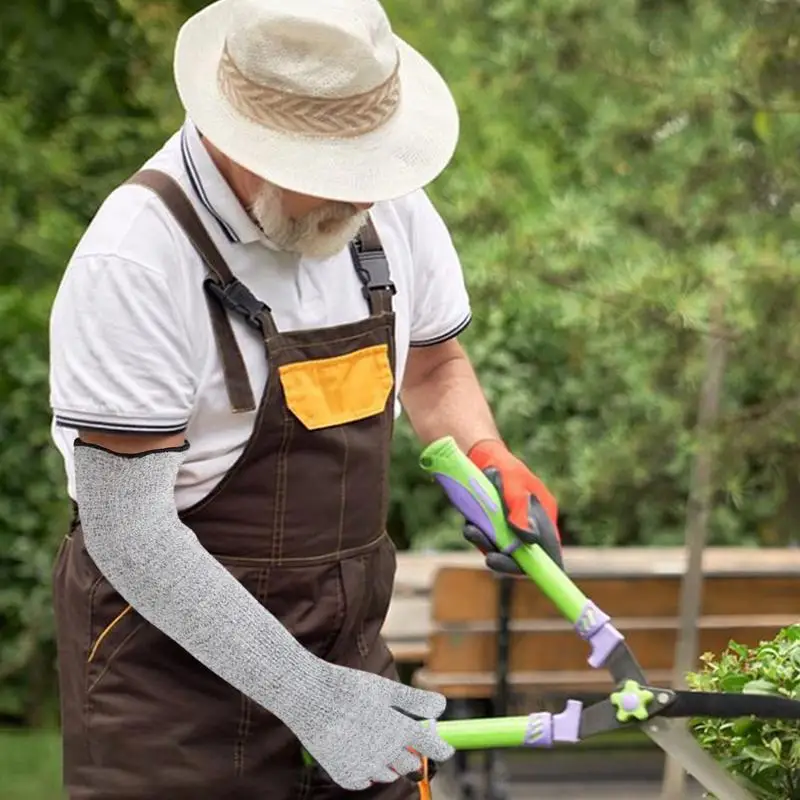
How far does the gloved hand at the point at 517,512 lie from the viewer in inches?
88.1

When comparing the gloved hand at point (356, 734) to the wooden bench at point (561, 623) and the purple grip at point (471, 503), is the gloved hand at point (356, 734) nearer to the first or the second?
the purple grip at point (471, 503)

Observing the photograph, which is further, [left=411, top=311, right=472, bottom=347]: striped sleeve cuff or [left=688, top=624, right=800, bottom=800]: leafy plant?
[left=411, top=311, right=472, bottom=347]: striped sleeve cuff

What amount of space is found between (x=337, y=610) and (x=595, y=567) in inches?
84.1

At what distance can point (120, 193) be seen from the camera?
2.05 meters

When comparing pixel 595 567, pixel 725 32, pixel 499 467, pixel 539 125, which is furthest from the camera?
pixel 539 125

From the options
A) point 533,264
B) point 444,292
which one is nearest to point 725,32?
point 533,264

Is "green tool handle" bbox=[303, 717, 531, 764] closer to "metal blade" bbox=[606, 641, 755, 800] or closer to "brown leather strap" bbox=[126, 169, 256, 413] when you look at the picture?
"metal blade" bbox=[606, 641, 755, 800]

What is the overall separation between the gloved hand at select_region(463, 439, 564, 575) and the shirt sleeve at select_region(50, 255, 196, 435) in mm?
538

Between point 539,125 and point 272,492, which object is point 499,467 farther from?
point 539,125

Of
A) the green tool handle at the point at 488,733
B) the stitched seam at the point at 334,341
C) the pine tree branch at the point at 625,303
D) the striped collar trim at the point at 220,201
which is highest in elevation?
the striped collar trim at the point at 220,201

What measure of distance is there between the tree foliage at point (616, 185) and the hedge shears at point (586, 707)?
1.27 m

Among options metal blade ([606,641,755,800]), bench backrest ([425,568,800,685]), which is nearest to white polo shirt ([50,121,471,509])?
metal blade ([606,641,755,800])

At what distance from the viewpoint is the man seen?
195 cm

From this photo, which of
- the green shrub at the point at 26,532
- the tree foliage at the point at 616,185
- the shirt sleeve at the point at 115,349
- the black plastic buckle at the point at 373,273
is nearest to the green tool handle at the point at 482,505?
the black plastic buckle at the point at 373,273
